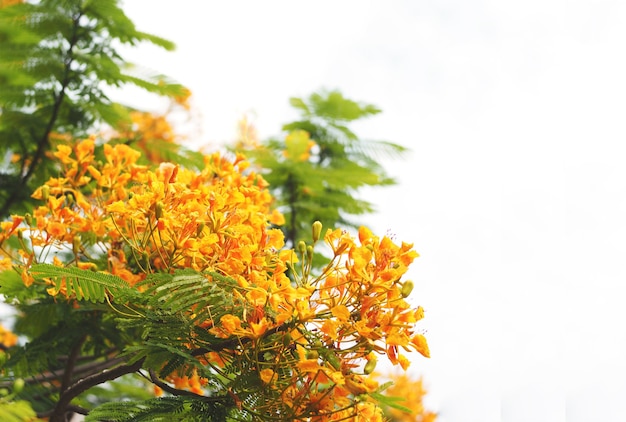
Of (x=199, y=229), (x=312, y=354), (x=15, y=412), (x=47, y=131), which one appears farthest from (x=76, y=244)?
(x=47, y=131)

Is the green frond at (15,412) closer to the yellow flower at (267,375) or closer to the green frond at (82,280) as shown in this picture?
the green frond at (82,280)

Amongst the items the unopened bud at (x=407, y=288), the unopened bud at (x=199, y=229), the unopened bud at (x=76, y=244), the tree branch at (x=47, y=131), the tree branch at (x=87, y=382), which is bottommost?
the tree branch at (x=87, y=382)

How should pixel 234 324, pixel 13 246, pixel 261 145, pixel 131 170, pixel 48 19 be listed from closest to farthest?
1. pixel 234 324
2. pixel 131 170
3. pixel 48 19
4. pixel 13 246
5. pixel 261 145

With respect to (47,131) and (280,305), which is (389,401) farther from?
(47,131)

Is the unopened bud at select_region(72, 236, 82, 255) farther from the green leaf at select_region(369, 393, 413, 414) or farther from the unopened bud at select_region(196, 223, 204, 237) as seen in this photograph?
the green leaf at select_region(369, 393, 413, 414)

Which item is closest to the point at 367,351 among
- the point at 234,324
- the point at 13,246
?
the point at 234,324

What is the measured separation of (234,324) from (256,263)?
258 millimetres

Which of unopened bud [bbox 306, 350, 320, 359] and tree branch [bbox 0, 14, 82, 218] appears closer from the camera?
unopened bud [bbox 306, 350, 320, 359]

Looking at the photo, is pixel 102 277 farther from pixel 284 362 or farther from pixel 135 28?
pixel 135 28

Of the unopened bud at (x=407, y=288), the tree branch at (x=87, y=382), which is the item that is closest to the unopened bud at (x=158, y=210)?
the tree branch at (x=87, y=382)

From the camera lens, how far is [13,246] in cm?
363

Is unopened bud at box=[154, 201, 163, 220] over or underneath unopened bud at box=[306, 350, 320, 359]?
over

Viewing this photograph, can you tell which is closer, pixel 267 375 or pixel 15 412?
pixel 15 412

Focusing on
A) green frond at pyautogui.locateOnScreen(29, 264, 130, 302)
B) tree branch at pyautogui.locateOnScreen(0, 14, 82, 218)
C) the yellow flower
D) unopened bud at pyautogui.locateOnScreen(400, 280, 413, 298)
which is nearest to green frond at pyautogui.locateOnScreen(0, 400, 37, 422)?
green frond at pyautogui.locateOnScreen(29, 264, 130, 302)
